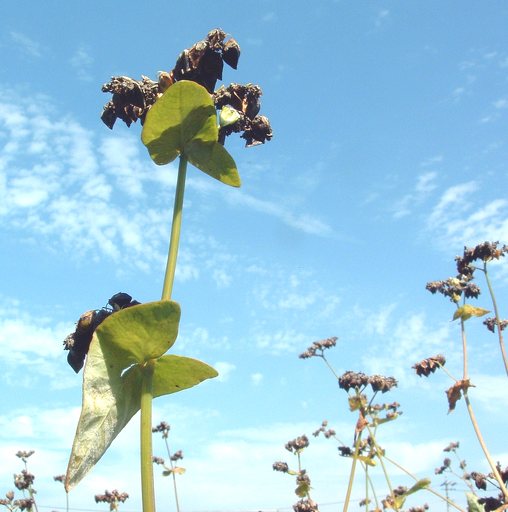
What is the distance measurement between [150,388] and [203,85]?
3.90 feet

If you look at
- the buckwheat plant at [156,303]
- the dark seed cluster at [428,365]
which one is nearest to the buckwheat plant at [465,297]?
the dark seed cluster at [428,365]

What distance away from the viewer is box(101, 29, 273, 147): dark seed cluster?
2.18 meters

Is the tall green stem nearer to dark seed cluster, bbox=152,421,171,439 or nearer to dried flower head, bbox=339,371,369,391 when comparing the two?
A: dried flower head, bbox=339,371,369,391

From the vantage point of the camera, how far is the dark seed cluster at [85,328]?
6.48 feet

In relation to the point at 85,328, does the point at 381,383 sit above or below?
above

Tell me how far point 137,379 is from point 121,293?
1.03ft

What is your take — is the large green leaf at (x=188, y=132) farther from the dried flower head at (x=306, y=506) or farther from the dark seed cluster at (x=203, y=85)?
the dried flower head at (x=306, y=506)

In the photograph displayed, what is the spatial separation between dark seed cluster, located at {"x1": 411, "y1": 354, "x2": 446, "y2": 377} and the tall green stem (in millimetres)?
5662

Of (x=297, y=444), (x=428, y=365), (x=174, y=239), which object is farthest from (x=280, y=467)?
(x=174, y=239)

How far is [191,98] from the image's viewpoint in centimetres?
197

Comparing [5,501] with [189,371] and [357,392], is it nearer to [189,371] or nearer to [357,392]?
[357,392]

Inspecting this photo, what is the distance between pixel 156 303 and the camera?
1.66 meters

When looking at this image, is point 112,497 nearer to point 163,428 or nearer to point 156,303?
point 163,428


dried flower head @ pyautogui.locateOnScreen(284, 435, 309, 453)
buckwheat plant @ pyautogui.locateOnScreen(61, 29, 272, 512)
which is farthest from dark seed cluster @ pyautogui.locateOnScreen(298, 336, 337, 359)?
buckwheat plant @ pyautogui.locateOnScreen(61, 29, 272, 512)
